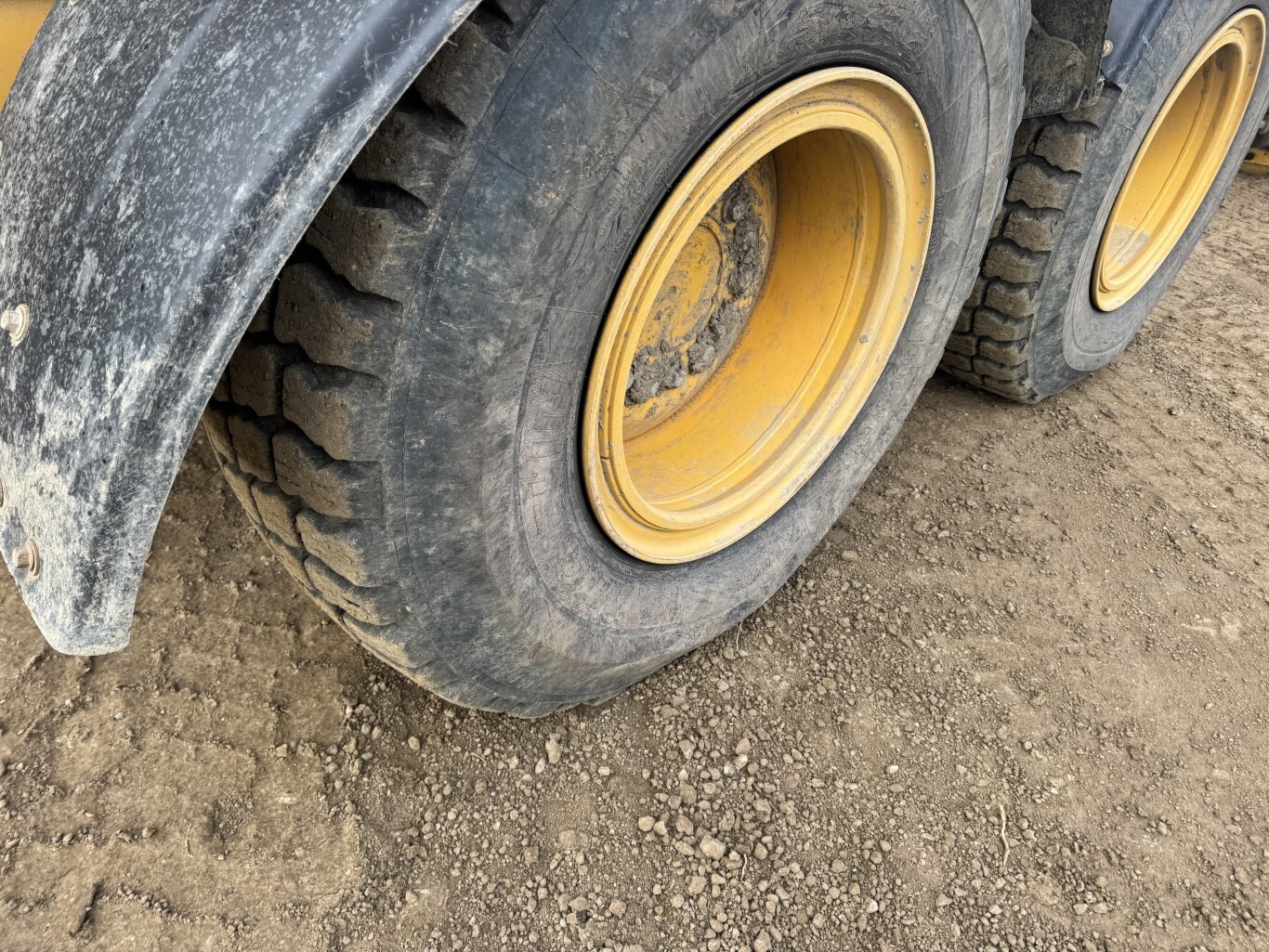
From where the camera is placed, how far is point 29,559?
0.90m

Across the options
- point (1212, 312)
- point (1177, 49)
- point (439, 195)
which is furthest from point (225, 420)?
point (1212, 312)

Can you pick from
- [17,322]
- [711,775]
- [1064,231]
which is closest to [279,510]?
[17,322]

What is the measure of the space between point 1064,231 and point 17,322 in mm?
2022

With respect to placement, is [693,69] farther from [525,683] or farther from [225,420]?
[525,683]

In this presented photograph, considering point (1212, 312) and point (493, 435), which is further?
point (1212, 312)

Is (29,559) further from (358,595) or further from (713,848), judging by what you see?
(713,848)

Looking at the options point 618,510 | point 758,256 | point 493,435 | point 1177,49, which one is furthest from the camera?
point 1177,49

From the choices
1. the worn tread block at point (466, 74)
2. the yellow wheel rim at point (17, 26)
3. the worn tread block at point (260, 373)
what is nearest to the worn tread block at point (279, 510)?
the worn tread block at point (260, 373)

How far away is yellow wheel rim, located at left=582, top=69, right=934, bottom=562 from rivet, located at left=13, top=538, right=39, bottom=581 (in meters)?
0.65

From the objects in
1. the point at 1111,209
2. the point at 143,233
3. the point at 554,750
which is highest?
the point at 1111,209

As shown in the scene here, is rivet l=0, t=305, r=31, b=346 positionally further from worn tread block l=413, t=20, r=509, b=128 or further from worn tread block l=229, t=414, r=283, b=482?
worn tread block l=413, t=20, r=509, b=128

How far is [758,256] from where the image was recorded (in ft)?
5.43

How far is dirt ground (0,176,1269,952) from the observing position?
55.9 inches

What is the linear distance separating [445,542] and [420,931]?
705 millimetres
